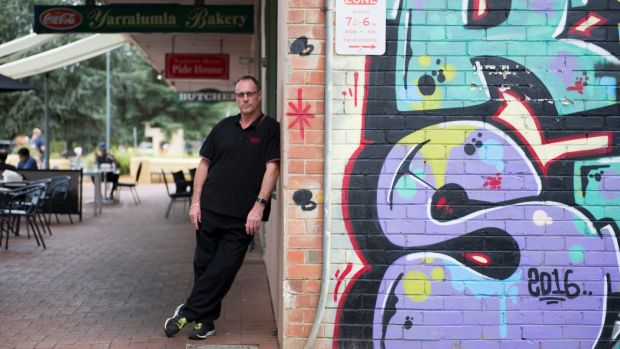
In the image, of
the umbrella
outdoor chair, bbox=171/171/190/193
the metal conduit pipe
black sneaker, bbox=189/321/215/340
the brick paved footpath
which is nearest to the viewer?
the metal conduit pipe

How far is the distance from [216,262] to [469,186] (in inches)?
76.0

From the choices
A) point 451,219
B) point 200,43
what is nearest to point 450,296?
point 451,219

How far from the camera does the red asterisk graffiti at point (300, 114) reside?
508cm

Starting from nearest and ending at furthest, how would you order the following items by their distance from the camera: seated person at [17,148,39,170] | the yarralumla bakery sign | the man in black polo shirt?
the man in black polo shirt < the yarralumla bakery sign < seated person at [17,148,39,170]

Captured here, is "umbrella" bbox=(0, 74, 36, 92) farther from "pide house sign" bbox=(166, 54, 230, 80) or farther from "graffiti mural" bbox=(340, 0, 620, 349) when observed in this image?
"graffiti mural" bbox=(340, 0, 620, 349)

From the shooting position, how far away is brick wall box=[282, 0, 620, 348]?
512 centimetres

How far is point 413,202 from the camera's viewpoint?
203 inches

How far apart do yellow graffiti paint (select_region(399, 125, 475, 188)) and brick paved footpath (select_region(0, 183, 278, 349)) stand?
1.76 metres

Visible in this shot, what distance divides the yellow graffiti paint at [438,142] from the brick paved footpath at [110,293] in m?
1.76

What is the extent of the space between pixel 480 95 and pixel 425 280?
1305 mm

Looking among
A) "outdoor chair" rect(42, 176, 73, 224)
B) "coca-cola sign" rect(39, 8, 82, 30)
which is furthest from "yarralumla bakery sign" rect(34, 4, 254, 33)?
"outdoor chair" rect(42, 176, 73, 224)

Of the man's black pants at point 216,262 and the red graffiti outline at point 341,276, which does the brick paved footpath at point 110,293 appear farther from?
the red graffiti outline at point 341,276

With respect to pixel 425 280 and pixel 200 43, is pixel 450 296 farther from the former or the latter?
pixel 200 43

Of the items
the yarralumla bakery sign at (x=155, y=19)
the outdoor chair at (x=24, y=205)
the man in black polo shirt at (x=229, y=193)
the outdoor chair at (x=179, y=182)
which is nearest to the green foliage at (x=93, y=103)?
the outdoor chair at (x=179, y=182)
